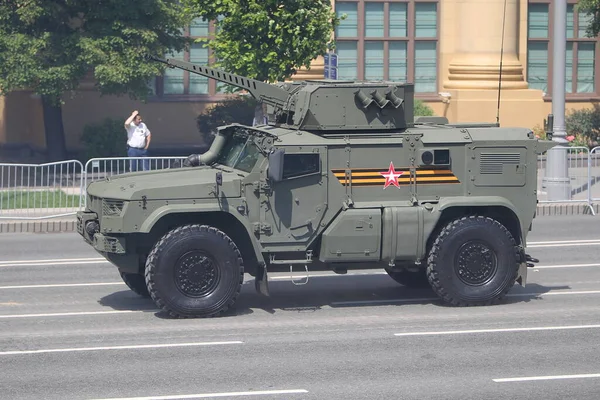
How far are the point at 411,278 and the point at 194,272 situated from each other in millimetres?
3138

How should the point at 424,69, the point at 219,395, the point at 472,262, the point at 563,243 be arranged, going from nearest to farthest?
the point at 219,395
the point at 472,262
the point at 563,243
the point at 424,69

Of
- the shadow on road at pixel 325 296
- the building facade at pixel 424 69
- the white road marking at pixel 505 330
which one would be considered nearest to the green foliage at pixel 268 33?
the building facade at pixel 424 69

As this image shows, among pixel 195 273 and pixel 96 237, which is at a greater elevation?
pixel 96 237

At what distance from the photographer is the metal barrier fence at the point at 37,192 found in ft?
62.8

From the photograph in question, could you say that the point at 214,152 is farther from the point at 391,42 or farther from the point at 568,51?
the point at 568,51

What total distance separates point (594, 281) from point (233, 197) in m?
5.13

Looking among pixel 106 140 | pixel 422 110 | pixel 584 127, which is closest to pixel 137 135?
pixel 106 140

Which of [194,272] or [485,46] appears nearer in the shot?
[194,272]

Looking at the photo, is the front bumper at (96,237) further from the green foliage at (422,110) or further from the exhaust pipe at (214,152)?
the green foliage at (422,110)

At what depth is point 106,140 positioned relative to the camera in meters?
27.2

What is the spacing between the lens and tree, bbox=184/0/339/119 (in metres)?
20.9

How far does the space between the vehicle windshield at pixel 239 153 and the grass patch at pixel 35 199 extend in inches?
297

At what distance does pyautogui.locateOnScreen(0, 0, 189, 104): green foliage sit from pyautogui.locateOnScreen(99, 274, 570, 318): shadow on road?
11.6m

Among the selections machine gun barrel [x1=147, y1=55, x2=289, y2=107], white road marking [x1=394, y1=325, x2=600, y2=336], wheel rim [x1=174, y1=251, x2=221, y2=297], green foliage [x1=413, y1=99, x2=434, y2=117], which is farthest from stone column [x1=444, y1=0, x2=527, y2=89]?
wheel rim [x1=174, y1=251, x2=221, y2=297]
